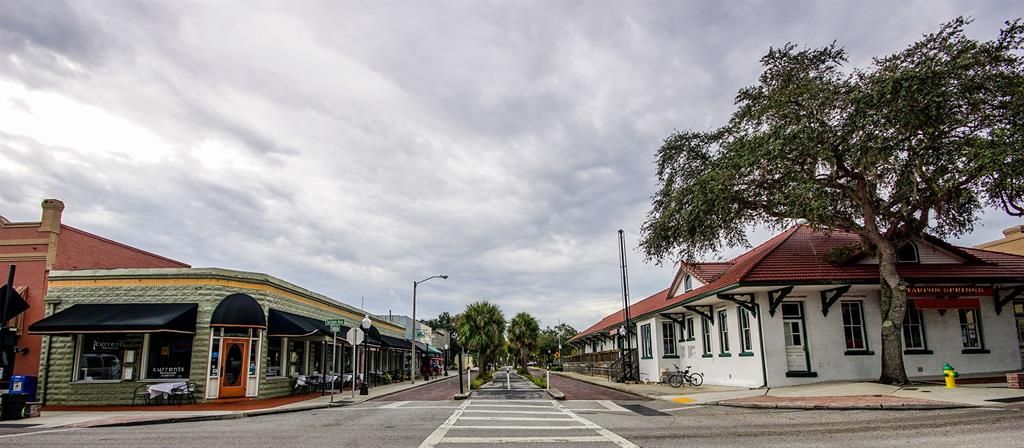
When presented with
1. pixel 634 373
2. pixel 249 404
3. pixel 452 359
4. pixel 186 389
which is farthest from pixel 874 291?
pixel 452 359

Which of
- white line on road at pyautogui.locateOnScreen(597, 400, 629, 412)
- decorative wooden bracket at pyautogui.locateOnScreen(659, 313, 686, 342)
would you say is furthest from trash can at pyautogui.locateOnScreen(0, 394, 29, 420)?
decorative wooden bracket at pyautogui.locateOnScreen(659, 313, 686, 342)

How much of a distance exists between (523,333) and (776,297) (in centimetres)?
4302

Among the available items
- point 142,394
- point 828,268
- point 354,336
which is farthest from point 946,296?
point 142,394

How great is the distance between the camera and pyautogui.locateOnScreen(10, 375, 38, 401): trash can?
17859mm

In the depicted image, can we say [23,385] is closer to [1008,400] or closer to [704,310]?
[704,310]

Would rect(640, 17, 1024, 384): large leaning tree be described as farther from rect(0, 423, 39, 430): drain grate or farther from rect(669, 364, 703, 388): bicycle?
rect(0, 423, 39, 430): drain grate

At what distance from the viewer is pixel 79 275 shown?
75.4 feet

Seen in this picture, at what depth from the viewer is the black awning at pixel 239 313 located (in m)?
22.0

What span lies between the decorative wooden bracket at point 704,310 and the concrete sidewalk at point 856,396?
4.60 meters

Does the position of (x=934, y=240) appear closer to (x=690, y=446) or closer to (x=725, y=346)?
(x=725, y=346)

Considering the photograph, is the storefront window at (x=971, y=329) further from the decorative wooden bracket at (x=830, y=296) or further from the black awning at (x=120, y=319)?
the black awning at (x=120, y=319)

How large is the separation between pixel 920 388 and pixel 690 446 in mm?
12347

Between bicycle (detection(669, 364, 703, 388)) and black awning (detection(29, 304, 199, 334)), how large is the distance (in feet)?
60.4

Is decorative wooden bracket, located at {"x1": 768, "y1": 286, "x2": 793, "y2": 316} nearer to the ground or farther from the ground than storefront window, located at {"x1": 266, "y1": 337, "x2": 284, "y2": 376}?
farther from the ground
